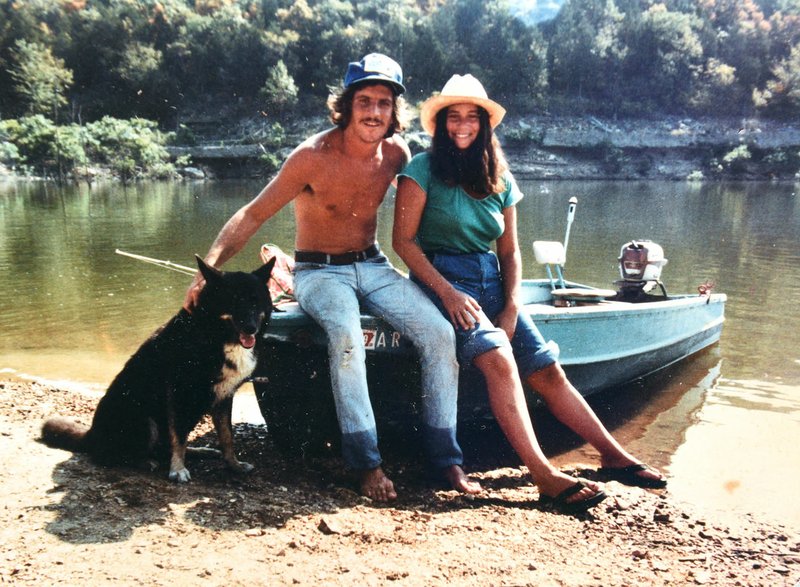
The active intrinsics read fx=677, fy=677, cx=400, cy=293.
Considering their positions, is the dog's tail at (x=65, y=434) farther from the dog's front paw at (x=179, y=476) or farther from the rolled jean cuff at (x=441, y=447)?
the rolled jean cuff at (x=441, y=447)

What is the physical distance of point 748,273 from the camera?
561 inches

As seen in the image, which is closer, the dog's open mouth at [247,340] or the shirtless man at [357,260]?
the dog's open mouth at [247,340]

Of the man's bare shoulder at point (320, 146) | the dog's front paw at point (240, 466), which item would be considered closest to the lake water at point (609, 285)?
the dog's front paw at point (240, 466)

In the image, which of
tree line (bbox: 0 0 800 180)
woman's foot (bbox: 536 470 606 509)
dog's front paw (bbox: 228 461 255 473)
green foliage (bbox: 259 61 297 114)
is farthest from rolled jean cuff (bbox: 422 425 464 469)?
tree line (bbox: 0 0 800 180)

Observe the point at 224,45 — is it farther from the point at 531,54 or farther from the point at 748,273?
the point at 748,273

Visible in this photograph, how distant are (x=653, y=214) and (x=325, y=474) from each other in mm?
27468

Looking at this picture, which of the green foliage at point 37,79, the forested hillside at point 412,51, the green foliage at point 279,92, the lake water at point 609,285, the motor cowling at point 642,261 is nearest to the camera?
the lake water at point 609,285

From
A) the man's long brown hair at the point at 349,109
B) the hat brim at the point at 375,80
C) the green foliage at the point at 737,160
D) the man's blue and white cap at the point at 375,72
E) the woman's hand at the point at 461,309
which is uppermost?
the green foliage at the point at 737,160

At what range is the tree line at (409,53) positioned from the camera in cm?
8306

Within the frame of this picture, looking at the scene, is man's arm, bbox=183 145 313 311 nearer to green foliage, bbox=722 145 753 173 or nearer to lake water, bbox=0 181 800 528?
lake water, bbox=0 181 800 528

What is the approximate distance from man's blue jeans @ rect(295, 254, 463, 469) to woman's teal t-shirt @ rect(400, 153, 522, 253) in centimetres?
39

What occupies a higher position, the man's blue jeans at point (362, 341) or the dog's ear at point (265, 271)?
the dog's ear at point (265, 271)

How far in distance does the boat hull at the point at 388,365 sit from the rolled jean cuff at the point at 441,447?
536 mm

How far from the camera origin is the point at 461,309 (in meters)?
4.07
